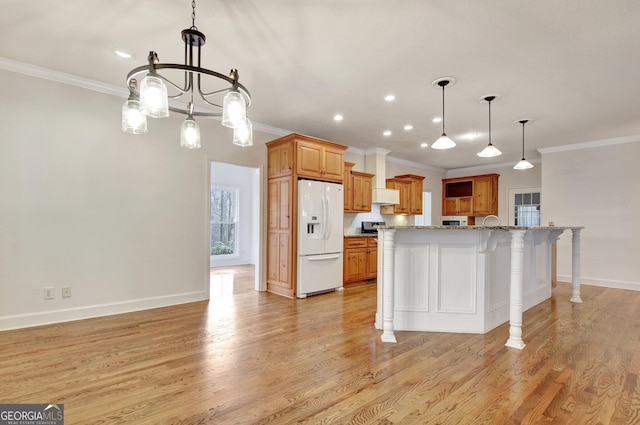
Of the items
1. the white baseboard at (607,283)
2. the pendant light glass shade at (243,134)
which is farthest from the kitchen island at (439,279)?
the white baseboard at (607,283)

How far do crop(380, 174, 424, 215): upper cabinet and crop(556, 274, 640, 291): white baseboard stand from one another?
3196mm

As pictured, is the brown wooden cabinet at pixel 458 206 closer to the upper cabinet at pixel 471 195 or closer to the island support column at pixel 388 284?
the upper cabinet at pixel 471 195

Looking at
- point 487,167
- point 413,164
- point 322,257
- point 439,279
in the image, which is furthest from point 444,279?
point 487,167

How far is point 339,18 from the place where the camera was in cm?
243

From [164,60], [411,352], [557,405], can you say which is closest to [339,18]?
[164,60]

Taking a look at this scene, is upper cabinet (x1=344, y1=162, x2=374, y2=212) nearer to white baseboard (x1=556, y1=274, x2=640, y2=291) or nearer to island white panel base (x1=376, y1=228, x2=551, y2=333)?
island white panel base (x1=376, y1=228, x2=551, y2=333)

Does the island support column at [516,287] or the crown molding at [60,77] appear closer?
the island support column at [516,287]

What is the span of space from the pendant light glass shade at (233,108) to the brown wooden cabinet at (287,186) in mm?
3043

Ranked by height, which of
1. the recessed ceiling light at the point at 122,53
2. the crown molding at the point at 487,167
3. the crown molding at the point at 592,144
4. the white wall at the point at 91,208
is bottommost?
the white wall at the point at 91,208

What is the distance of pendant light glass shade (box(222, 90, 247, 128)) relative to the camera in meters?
1.78

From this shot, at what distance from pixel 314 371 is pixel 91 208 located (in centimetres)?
321

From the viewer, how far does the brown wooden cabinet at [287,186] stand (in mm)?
4871

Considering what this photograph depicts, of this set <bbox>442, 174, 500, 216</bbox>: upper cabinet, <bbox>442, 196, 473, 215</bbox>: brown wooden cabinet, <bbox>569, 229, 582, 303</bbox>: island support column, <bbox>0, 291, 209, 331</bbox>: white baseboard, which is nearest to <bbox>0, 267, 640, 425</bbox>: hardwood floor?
<bbox>0, 291, 209, 331</bbox>: white baseboard

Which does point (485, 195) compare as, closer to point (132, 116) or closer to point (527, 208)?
point (527, 208)
